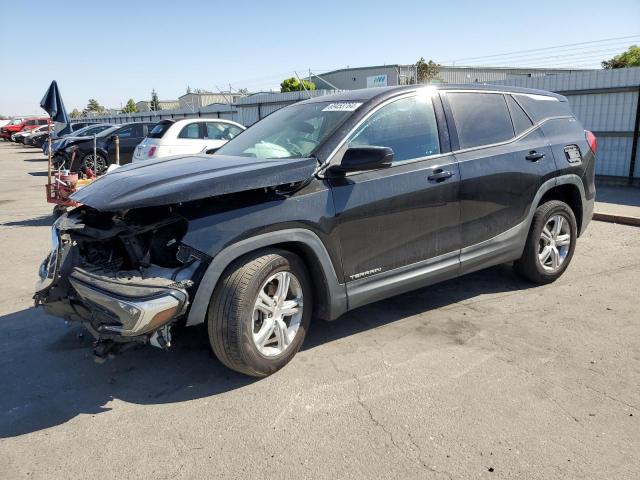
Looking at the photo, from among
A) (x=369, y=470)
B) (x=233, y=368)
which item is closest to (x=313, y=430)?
(x=369, y=470)

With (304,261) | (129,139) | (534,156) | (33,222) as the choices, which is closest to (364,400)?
(304,261)

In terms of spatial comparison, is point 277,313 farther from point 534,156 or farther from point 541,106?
point 541,106

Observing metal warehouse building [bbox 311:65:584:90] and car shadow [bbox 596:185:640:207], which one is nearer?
car shadow [bbox 596:185:640:207]

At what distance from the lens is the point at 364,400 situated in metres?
3.29

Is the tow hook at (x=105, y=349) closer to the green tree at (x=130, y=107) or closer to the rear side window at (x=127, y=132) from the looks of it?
the rear side window at (x=127, y=132)

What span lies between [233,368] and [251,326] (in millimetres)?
315

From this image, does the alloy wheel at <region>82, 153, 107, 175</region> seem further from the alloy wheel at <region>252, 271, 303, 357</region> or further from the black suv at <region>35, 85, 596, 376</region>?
the alloy wheel at <region>252, 271, 303, 357</region>

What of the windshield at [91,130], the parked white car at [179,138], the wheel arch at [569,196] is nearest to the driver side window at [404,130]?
the wheel arch at [569,196]

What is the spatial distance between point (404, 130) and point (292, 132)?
887mm

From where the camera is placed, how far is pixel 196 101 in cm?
6575

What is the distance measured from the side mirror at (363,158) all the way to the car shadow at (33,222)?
7.17m

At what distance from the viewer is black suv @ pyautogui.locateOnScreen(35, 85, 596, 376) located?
320 centimetres

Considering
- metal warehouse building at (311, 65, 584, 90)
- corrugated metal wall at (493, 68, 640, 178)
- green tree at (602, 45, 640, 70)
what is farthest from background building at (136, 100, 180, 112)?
corrugated metal wall at (493, 68, 640, 178)

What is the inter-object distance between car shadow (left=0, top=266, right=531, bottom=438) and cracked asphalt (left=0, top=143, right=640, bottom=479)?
0.05 feet
